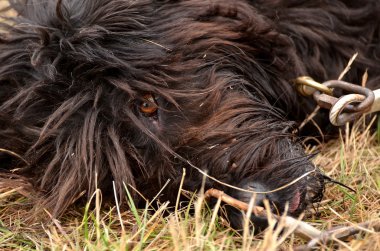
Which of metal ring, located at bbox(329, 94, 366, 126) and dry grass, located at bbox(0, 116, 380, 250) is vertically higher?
metal ring, located at bbox(329, 94, 366, 126)

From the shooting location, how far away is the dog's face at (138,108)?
2.76 metres

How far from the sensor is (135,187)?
2.84 meters

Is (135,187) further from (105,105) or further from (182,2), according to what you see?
(182,2)

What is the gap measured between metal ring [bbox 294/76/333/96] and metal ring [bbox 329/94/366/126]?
0.62 ft

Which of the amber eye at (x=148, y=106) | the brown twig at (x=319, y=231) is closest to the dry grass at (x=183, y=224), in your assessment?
the brown twig at (x=319, y=231)

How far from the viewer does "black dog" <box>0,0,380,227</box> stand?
2.76 meters

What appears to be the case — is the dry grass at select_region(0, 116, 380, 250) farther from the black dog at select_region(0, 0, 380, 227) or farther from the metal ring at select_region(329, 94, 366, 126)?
the metal ring at select_region(329, 94, 366, 126)

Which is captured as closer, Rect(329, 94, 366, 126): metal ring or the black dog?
the black dog

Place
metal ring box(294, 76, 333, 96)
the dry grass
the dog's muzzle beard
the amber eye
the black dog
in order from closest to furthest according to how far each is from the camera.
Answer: the dry grass < the dog's muzzle beard < the black dog < the amber eye < metal ring box(294, 76, 333, 96)

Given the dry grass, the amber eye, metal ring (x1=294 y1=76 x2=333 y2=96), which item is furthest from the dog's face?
metal ring (x1=294 y1=76 x2=333 y2=96)

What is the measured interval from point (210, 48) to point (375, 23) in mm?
1183

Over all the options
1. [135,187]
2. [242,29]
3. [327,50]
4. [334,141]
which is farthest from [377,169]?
[135,187]

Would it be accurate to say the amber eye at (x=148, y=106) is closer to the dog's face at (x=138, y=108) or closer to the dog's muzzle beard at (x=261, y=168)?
the dog's face at (x=138, y=108)

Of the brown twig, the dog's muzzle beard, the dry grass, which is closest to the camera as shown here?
the brown twig
